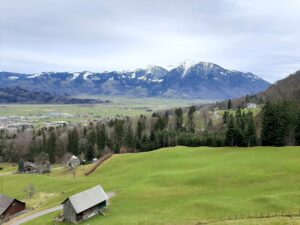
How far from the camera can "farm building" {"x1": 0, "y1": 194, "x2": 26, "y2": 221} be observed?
7769cm

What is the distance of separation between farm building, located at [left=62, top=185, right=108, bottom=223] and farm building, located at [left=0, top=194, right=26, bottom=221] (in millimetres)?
20447

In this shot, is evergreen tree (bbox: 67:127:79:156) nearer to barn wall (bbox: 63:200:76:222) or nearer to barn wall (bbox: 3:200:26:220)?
barn wall (bbox: 3:200:26:220)

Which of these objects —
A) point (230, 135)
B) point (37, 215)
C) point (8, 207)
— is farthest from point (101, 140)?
point (37, 215)

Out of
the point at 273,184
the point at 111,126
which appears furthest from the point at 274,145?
the point at 111,126

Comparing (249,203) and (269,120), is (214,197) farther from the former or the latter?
(269,120)

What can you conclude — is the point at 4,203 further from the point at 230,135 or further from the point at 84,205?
the point at 230,135

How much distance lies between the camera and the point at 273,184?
67.3 m

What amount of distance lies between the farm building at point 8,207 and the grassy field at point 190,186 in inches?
154

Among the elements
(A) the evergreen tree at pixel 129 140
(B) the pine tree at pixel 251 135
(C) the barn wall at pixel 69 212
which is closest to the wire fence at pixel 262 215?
(C) the barn wall at pixel 69 212

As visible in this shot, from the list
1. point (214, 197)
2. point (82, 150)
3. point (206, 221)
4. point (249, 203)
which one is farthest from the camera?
point (82, 150)

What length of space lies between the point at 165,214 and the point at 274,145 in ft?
208

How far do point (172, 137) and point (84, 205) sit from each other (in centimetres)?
9061

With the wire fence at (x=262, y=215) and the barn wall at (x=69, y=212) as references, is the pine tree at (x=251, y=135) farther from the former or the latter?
the barn wall at (x=69, y=212)

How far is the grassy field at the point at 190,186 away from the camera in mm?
56281
